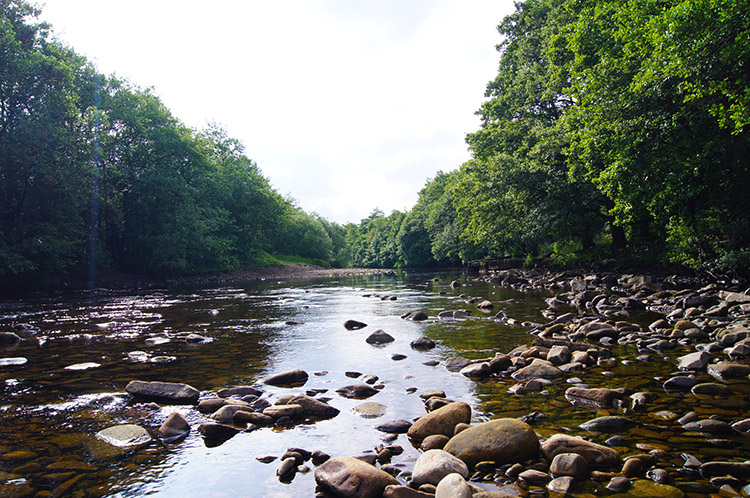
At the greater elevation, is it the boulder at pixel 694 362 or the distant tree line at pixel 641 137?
the distant tree line at pixel 641 137

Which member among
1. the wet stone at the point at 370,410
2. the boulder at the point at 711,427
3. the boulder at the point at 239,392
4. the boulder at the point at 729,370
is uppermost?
the boulder at the point at 729,370

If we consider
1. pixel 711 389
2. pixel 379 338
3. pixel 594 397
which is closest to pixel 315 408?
pixel 594 397

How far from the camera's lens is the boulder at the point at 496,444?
13.2 ft

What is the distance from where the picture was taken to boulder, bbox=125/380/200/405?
6066 millimetres

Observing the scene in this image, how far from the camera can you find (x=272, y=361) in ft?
28.0

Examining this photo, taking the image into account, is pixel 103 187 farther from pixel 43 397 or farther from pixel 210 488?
pixel 210 488

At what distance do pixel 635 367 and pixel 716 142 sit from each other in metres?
8.86

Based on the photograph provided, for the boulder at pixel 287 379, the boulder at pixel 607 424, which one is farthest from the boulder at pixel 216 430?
the boulder at pixel 607 424

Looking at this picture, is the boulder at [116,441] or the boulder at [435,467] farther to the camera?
the boulder at [116,441]

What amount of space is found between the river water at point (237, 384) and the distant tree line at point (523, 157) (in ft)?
17.8

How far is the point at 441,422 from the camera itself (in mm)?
4719

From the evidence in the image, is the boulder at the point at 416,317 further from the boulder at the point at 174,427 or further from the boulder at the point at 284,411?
the boulder at the point at 174,427

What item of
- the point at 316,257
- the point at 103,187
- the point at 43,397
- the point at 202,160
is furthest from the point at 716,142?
the point at 316,257

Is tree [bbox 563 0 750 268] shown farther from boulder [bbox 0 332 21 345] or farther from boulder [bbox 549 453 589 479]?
boulder [bbox 0 332 21 345]
